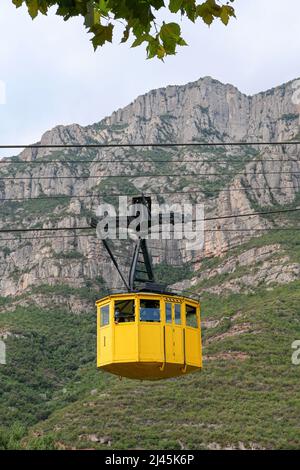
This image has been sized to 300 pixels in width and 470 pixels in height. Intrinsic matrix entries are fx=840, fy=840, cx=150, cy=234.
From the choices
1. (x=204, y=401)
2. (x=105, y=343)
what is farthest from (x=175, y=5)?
(x=204, y=401)

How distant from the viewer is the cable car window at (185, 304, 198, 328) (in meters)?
26.3

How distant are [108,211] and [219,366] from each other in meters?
68.4

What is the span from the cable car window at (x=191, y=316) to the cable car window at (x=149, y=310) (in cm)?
150

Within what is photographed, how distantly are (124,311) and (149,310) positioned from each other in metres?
0.75

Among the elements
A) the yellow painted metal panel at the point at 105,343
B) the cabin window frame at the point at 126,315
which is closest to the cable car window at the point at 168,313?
the cabin window frame at the point at 126,315

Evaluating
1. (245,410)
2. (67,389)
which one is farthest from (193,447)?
(67,389)

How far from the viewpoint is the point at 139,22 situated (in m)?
7.26

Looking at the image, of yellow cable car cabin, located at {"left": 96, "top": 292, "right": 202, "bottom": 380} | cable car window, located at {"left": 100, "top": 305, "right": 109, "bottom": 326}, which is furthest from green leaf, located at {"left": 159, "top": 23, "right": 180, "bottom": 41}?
cable car window, located at {"left": 100, "top": 305, "right": 109, "bottom": 326}

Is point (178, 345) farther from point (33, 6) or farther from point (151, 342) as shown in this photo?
point (33, 6)

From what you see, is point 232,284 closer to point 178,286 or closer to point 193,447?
point 178,286

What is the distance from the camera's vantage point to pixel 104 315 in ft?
84.1

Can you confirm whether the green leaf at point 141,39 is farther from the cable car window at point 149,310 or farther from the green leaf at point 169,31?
the cable car window at point 149,310

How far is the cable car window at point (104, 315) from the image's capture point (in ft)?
83.3

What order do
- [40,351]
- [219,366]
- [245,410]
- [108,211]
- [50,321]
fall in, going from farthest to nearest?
[108,211]
[50,321]
[40,351]
[219,366]
[245,410]
